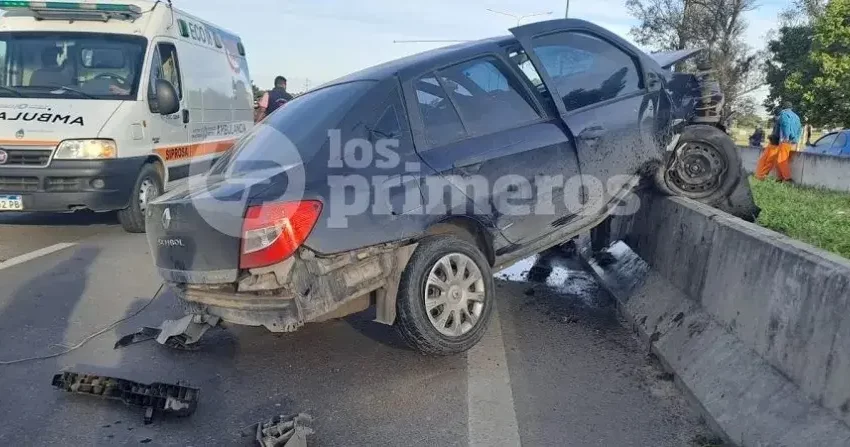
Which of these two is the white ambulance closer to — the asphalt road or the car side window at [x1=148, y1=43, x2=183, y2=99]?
the car side window at [x1=148, y1=43, x2=183, y2=99]

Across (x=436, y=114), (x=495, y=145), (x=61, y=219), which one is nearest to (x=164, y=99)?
A: (x=61, y=219)

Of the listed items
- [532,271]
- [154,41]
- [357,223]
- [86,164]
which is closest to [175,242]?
[357,223]

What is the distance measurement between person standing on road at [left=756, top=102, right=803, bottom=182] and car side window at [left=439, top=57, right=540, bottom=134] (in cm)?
1029

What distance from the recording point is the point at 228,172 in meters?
4.66

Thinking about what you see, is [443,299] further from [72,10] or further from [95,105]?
[72,10]

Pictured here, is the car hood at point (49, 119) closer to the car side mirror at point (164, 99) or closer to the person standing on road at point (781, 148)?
the car side mirror at point (164, 99)

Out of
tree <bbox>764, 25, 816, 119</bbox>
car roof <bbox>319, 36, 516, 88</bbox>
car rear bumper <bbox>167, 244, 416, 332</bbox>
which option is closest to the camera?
car rear bumper <bbox>167, 244, 416, 332</bbox>

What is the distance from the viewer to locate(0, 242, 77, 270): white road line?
688 centimetres

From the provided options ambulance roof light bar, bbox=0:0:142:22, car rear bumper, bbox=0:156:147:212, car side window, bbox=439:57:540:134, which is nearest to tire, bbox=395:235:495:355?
car side window, bbox=439:57:540:134

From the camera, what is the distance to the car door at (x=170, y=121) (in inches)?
344

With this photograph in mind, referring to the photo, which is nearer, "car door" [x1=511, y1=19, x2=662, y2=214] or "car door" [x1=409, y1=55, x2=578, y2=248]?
"car door" [x1=409, y1=55, x2=578, y2=248]

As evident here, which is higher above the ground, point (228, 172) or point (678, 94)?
point (678, 94)

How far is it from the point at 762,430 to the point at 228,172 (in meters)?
3.38

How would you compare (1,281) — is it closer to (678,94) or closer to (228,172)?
(228,172)
